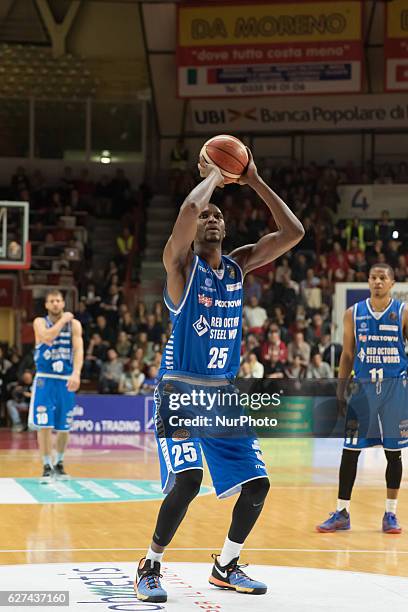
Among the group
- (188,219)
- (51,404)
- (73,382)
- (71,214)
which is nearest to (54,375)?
(51,404)

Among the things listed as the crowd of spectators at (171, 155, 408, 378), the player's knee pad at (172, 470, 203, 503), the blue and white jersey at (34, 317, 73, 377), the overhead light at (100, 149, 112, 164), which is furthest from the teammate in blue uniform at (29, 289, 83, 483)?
the overhead light at (100, 149, 112, 164)

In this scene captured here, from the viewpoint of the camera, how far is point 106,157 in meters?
29.3

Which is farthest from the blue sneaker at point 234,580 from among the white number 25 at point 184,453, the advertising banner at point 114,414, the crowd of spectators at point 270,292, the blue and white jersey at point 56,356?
the advertising banner at point 114,414

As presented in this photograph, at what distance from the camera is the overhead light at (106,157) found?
29.2 meters

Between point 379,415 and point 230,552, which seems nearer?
point 230,552

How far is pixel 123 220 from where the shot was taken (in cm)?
2716

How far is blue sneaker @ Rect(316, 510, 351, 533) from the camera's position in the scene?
8797 mm

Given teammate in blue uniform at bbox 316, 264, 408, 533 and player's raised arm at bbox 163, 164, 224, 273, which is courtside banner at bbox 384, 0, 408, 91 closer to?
teammate in blue uniform at bbox 316, 264, 408, 533

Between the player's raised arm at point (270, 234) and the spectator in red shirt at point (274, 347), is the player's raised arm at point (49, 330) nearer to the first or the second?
the player's raised arm at point (270, 234)

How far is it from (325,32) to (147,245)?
22.7 feet

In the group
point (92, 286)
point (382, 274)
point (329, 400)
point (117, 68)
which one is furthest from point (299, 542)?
point (117, 68)

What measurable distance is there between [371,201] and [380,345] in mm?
17860

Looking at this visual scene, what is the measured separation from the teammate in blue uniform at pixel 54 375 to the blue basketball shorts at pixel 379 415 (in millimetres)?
4119

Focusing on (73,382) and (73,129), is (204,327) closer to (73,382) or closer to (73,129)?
(73,382)
